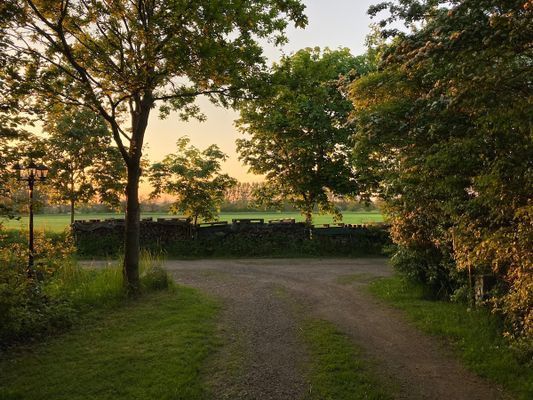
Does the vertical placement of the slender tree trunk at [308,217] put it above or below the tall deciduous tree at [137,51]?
below

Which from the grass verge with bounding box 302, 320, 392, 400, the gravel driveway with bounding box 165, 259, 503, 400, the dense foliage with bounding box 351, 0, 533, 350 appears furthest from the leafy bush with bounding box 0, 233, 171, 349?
the dense foliage with bounding box 351, 0, 533, 350

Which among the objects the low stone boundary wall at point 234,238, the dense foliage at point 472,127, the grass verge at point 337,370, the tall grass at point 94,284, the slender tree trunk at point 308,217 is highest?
the dense foliage at point 472,127

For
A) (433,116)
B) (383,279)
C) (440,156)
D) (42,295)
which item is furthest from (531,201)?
(42,295)

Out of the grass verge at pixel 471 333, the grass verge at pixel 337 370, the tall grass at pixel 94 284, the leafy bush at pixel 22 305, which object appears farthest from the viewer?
the tall grass at pixel 94 284

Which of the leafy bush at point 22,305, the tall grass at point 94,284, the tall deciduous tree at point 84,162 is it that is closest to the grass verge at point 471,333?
the tall grass at point 94,284

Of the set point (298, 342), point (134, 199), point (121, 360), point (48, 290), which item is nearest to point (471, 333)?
point (298, 342)

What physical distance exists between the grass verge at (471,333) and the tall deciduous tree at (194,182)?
39.3 feet

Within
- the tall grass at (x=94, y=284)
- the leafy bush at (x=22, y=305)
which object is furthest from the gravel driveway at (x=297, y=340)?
the leafy bush at (x=22, y=305)

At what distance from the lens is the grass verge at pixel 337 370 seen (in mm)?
5133

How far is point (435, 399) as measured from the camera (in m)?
5.04

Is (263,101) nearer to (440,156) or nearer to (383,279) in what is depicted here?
(440,156)

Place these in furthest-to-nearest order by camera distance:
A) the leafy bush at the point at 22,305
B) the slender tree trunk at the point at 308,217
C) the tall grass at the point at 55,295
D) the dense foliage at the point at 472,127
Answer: the slender tree trunk at the point at 308,217 → the tall grass at the point at 55,295 → the leafy bush at the point at 22,305 → the dense foliage at the point at 472,127

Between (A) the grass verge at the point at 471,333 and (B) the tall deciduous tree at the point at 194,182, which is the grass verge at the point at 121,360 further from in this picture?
(B) the tall deciduous tree at the point at 194,182

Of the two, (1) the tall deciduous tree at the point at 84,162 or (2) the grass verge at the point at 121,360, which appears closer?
(2) the grass verge at the point at 121,360
